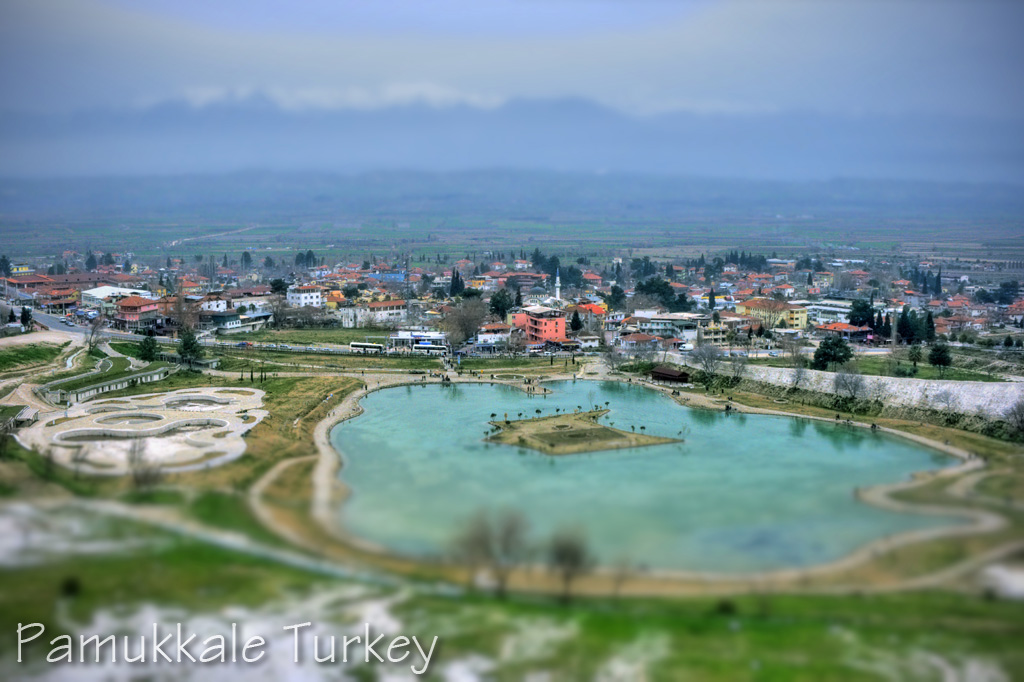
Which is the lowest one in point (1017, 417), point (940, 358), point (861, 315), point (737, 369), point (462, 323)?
point (737, 369)

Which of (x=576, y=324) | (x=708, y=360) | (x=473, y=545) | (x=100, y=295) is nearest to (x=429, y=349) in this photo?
(x=576, y=324)

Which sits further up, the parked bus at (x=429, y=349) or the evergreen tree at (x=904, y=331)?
the evergreen tree at (x=904, y=331)

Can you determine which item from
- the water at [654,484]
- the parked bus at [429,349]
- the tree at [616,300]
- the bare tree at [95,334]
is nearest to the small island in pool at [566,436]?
the water at [654,484]

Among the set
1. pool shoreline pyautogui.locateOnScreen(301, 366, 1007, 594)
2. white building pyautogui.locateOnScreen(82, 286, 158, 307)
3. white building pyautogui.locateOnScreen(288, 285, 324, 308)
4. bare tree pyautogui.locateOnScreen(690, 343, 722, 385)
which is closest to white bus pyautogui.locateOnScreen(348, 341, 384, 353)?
white building pyautogui.locateOnScreen(288, 285, 324, 308)

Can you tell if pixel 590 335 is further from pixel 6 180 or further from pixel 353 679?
pixel 6 180

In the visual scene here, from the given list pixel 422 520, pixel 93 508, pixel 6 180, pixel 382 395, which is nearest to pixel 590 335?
pixel 382 395

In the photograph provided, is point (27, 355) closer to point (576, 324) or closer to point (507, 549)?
point (576, 324)

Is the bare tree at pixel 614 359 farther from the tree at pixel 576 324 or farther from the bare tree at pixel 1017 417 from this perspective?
the bare tree at pixel 1017 417
